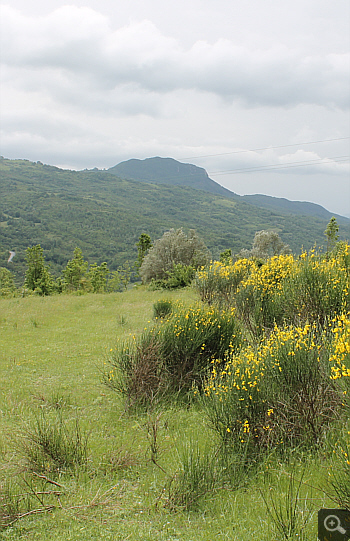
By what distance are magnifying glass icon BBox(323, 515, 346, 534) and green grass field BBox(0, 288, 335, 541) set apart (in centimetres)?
34

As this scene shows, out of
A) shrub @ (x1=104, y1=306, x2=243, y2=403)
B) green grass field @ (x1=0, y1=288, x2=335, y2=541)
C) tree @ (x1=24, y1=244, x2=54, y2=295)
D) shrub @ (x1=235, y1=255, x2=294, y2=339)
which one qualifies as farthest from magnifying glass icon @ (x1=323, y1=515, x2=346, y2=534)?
tree @ (x1=24, y1=244, x2=54, y2=295)

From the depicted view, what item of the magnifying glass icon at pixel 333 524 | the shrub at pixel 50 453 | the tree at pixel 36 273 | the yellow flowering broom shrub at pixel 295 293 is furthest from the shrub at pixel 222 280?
the tree at pixel 36 273

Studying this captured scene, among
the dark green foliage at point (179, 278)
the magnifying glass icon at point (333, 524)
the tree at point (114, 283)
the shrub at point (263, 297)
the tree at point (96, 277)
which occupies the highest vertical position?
the shrub at point (263, 297)

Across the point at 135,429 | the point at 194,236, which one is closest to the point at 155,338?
the point at 135,429

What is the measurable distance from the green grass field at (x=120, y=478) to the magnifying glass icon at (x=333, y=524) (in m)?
0.34

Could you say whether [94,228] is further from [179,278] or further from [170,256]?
[179,278]

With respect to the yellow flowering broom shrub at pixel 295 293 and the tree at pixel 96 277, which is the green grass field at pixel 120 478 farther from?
the tree at pixel 96 277

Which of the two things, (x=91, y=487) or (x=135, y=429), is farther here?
(x=135, y=429)

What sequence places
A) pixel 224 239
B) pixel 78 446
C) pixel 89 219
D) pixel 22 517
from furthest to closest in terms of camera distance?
1. pixel 89 219
2. pixel 224 239
3. pixel 78 446
4. pixel 22 517

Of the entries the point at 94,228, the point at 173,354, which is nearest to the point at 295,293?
the point at 173,354

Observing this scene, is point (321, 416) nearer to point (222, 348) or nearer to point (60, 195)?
point (222, 348)

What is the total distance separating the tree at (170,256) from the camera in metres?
32.2

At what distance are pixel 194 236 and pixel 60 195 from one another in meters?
178

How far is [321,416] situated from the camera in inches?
183
